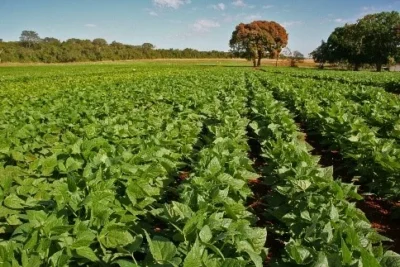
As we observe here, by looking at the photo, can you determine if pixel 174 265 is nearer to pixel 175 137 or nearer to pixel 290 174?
pixel 290 174

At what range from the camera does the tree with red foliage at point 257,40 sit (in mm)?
71812

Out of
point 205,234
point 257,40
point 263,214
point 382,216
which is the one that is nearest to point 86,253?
point 205,234

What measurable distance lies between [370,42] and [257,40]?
20.6 meters

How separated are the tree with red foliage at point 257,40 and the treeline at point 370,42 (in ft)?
36.1

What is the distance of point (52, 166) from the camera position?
14.0ft

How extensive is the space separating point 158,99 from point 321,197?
10.5 metres

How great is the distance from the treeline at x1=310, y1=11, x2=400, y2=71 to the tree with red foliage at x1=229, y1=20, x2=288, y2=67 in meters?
11.0

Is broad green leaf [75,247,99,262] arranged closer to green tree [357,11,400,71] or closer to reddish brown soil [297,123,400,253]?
reddish brown soil [297,123,400,253]

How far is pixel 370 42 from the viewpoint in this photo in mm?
65000

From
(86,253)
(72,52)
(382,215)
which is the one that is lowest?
(382,215)

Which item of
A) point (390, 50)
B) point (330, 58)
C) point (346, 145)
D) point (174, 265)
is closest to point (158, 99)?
point (346, 145)

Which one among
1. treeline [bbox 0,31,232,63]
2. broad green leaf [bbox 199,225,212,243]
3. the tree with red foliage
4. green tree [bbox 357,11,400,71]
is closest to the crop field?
broad green leaf [bbox 199,225,212,243]

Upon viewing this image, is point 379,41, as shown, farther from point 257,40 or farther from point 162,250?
point 162,250

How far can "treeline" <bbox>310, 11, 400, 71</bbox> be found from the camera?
63.9m
